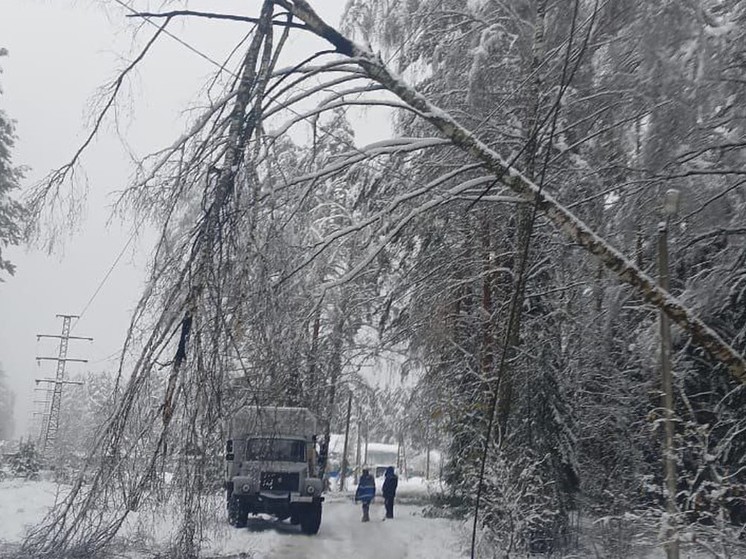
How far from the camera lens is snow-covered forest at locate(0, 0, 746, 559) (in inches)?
266

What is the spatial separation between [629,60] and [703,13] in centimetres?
125

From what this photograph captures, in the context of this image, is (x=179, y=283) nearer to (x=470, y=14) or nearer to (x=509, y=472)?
(x=509, y=472)

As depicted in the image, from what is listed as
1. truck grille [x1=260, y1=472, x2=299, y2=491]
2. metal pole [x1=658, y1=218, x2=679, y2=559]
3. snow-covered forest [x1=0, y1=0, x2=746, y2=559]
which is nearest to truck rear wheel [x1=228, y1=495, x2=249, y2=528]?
truck grille [x1=260, y1=472, x2=299, y2=491]

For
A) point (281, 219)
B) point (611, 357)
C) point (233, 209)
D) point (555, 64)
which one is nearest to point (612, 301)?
point (611, 357)

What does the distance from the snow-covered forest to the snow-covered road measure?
183 centimetres

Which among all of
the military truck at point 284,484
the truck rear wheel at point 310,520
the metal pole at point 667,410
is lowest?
the truck rear wheel at point 310,520

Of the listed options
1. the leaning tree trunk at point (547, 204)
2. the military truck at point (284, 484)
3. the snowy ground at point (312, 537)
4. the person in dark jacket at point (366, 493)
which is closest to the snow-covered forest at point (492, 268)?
the leaning tree trunk at point (547, 204)

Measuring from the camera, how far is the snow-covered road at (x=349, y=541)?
1463cm

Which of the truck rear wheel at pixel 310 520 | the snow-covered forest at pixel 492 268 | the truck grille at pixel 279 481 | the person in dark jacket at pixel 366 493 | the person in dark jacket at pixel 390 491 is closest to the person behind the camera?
the snow-covered forest at pixel 492 268

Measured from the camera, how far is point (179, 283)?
6.76m

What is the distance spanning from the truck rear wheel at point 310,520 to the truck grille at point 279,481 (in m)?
0.63

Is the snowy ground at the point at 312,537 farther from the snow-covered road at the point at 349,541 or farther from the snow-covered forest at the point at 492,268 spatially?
the snow-covered forest at the point at 492,268

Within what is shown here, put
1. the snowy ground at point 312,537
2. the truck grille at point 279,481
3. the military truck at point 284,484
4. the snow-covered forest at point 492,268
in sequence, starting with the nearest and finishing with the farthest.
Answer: the snow-covered forest at point 492,268 < the snowy ground at point 312,537 < the military truck at point 284,484 < the truck grille at point 279,481

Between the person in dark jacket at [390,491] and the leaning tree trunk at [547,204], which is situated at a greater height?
the leaning tree trunk at [547,204]
